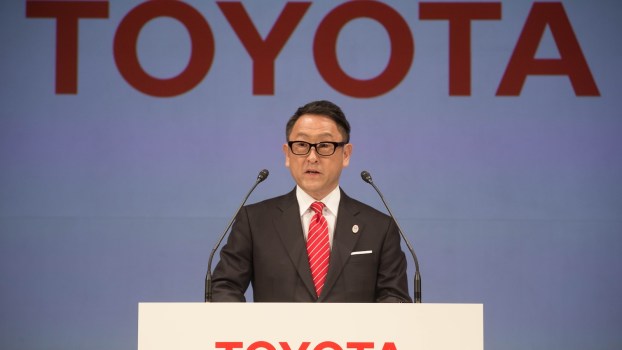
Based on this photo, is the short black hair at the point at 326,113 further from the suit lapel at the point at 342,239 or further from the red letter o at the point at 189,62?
the red letter o at the point at 189,62

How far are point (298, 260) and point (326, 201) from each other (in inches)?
10.0

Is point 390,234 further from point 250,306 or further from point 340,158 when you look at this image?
point 250,306

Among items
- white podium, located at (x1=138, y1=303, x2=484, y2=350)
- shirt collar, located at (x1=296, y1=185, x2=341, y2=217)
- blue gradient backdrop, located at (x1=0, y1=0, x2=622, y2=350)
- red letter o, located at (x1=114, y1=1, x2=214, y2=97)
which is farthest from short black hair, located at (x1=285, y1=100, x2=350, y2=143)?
red letter o, located at (x1=114, y1=1, x2=214, y2=97)

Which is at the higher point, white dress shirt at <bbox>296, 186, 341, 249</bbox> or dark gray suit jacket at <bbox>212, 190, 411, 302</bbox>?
white dress shirt at <bbox>296, 186, 341, 249</bbox>

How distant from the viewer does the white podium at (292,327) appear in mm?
1949

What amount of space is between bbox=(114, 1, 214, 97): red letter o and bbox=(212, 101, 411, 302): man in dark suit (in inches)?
65.2

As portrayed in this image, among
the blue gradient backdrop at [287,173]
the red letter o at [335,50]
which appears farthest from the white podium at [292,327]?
the red letter o at [335,50]

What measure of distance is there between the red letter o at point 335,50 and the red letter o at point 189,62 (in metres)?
0.61

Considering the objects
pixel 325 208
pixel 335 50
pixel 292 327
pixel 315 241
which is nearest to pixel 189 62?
pixel 335 50

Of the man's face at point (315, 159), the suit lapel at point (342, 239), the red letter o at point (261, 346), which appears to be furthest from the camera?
the man's face at point (315, 159)

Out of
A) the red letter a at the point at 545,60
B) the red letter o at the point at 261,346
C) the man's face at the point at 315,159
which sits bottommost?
the red letter o at the point at 261,346

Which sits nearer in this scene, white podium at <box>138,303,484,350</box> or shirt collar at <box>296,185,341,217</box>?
white podium at <box>138,303,484,350</box>

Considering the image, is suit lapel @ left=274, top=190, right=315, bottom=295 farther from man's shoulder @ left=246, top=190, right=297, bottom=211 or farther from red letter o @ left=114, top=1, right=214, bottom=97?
red letter o @ left=114, top=1, right=214, bottom=97

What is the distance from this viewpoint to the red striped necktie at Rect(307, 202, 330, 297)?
2.57 meters
